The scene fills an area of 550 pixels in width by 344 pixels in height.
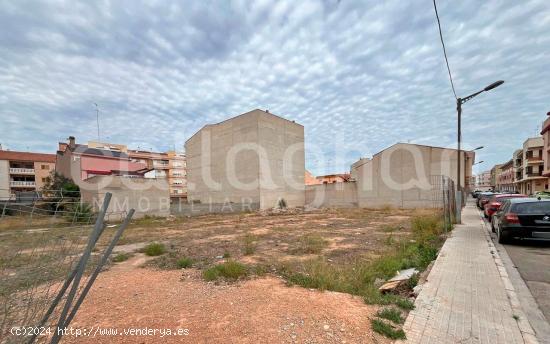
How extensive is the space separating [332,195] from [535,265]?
2916 cm

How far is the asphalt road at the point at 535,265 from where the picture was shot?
14.8 feet

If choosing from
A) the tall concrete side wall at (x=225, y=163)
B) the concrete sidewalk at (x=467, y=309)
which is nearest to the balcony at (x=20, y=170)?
the tall concrete side wall at (x=225, y=163)

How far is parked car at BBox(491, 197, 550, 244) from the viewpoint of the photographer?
7852 millimetres

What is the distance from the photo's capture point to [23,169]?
159 feet

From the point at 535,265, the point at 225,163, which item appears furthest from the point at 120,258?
the point at 225,163

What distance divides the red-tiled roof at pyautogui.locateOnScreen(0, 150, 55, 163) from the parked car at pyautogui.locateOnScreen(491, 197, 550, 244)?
218 ft

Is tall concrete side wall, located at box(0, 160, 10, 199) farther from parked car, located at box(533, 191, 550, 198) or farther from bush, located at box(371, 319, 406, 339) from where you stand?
parked car, located at box(533, 191, 550, 198)

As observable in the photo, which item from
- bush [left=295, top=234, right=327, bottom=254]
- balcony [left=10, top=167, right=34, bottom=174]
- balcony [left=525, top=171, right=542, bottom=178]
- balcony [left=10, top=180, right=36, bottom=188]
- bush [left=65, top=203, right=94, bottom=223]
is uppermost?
balcony [left=10, top=167, right=34, bottom=174]

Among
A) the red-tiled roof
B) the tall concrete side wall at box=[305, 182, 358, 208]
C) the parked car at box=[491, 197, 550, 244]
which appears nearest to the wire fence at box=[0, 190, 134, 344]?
the parked car at box=[491, 197, 550, 244]

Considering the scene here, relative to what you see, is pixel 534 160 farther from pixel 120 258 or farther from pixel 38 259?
pixel 38 259

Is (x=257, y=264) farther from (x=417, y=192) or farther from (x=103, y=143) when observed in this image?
(x=103, y=143)

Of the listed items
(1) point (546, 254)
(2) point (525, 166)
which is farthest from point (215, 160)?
(2) point (525, 166)

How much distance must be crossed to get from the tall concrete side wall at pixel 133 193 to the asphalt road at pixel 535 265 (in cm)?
2515

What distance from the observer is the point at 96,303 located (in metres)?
4.59
